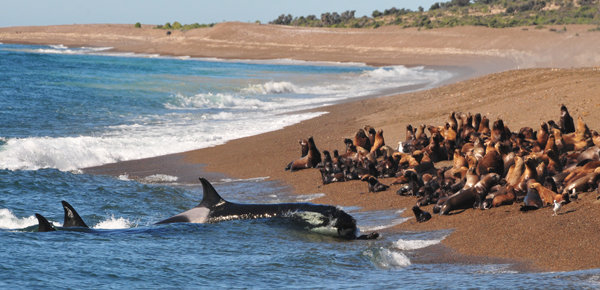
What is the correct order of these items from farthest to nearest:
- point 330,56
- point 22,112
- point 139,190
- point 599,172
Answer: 1. point 330,56
2. point 22,112
3. point 139,190
4. point 599,172

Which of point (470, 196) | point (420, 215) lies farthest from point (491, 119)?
point (420, 215)

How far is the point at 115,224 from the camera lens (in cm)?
1160

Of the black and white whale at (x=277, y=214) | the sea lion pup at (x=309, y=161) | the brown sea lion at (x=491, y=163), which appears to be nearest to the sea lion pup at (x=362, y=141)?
the sea lion pup at (x=309, y=161)

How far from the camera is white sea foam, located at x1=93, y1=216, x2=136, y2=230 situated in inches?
451

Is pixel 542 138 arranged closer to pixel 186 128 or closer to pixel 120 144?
pixel 120 144

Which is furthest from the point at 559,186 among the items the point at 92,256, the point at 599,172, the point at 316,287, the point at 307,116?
the point at 307,116

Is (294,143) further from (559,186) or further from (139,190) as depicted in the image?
(559,186)

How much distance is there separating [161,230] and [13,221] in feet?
9.12

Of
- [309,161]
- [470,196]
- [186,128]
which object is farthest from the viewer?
[186,128]

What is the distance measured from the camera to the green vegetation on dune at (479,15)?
86.8m

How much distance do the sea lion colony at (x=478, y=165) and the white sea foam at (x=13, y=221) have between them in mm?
5292

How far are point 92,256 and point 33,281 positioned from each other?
43.1 inches

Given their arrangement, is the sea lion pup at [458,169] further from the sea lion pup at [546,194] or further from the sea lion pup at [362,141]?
the sea lion pup at [362,141]

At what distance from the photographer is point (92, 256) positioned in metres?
8.49
